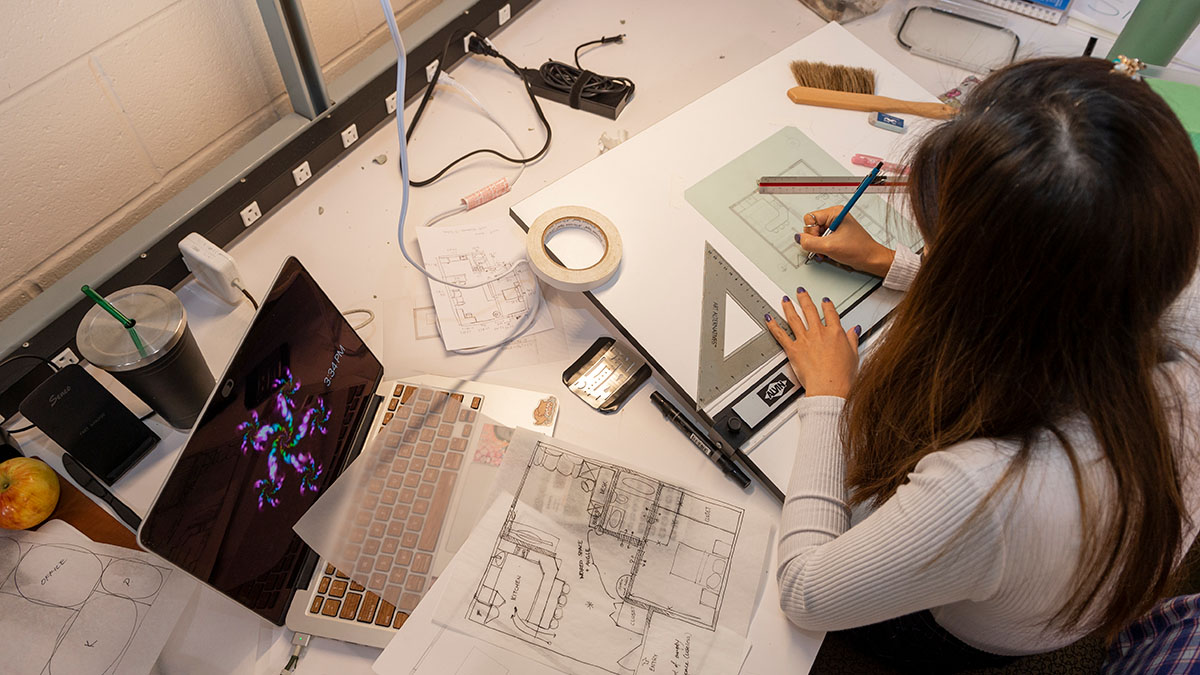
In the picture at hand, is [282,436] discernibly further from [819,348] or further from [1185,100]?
[1185,100]

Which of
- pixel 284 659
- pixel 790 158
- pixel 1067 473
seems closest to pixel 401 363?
pixel 284 659

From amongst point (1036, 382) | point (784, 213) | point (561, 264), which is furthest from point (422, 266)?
point (1036, 382)

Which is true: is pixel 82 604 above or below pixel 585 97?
below

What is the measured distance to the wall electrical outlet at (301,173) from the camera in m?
1.13

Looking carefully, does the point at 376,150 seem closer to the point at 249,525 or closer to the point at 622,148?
the point at 622,148

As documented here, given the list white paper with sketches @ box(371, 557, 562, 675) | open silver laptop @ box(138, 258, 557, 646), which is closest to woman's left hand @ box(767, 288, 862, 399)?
open silver laptop @ box(138, 258, 557, 646)

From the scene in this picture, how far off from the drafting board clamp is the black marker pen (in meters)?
0.05

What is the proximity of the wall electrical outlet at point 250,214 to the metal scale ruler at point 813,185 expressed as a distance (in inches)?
30.0

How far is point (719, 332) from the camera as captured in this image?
955mm

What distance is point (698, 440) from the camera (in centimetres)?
92

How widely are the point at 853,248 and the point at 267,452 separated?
78cm

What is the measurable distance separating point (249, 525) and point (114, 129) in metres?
0.69

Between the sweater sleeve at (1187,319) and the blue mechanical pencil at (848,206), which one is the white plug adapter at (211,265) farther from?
the sweater sleeve at (1187,319)

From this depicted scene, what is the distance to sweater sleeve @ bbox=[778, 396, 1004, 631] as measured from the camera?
0.65 m
